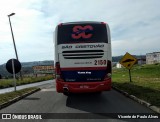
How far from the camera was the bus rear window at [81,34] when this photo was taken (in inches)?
548

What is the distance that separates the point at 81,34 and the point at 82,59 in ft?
3.75

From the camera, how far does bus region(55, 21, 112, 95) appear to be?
A: 13.8 meters

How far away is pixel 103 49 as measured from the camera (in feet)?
45.5

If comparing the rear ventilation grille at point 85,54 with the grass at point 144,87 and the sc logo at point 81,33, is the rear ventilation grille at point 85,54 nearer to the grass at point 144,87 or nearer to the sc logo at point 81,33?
the sc logo at point 81,33

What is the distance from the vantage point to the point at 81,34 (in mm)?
13977

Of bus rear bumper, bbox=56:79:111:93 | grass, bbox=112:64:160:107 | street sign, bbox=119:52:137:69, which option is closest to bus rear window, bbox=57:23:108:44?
bus rear bumper, bbox=56:79:111:93

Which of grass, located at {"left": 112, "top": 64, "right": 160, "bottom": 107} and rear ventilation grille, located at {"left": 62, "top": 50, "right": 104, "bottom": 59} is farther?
rear ventilation grille, located at {"left": 62, "top": 50, "right": 104, "bottom": 59}

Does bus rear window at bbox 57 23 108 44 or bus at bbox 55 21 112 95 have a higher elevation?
bus rear window at bbox 57 23 108 44

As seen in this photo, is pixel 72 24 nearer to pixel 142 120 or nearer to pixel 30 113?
pixel 30 113

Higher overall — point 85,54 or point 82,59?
point 85,54

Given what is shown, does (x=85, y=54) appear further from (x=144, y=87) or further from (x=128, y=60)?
(x=128, y=60)

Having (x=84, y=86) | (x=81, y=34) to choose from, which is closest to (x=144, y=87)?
(x=84, y=86)

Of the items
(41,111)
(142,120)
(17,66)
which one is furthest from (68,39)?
(17,66)

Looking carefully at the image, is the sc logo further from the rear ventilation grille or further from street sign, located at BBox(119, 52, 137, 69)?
street sign, located at BBox(119, 52, 137, 69)
